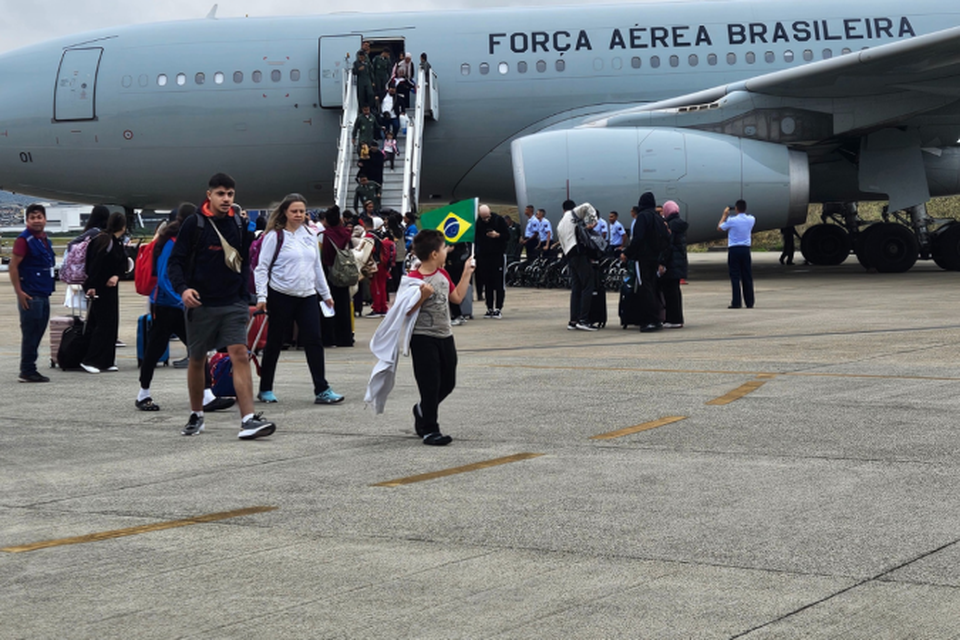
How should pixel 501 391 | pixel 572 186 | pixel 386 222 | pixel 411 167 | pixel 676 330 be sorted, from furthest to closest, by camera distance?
pixel 411 167 → pixel 572 186 → pixel 386 222 → pixel 676 330 → pixel 501 391

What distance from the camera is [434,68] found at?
72.8 ft

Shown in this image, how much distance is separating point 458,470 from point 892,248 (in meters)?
18.0

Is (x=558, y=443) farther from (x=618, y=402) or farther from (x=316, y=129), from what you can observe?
(x=316, y=129)

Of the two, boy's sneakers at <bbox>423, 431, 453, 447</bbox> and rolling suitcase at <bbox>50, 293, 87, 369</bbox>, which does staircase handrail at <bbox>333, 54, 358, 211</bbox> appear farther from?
boy's sneakers at <bbox>423, 431, 453, 447</bbox>

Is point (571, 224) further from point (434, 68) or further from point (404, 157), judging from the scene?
point (434, 68)

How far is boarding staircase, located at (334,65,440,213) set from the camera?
21.4 m

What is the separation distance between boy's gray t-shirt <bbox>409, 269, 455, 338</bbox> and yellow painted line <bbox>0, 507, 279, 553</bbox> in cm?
237

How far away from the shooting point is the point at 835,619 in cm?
388

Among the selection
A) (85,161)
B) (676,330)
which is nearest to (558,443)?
(676,330)

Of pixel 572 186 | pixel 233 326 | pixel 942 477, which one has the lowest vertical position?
pixel 942 477

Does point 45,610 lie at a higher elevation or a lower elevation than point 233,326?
lower

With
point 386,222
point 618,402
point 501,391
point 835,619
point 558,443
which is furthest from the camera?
point 386,222

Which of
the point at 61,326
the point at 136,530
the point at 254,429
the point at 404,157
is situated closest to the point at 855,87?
the point at 404,157

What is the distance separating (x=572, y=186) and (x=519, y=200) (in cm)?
117
